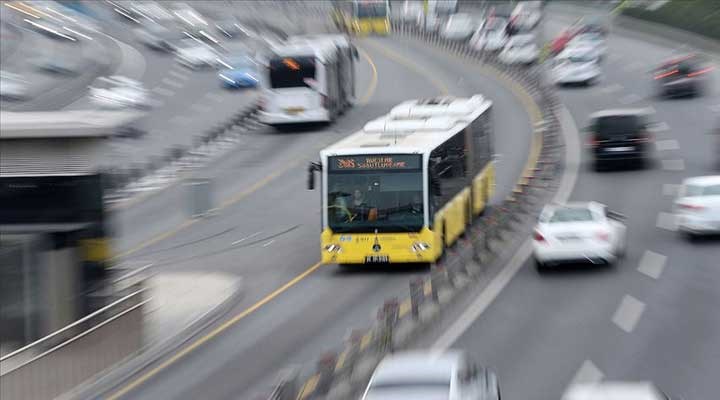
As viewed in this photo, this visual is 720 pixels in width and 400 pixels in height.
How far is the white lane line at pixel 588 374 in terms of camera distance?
1797cm

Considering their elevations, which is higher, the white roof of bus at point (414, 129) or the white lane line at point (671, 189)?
the white roof of bus at point (414, 129)

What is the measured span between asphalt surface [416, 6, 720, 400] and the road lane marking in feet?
14.4

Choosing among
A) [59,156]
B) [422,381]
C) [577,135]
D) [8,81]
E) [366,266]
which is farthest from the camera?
[8,81]

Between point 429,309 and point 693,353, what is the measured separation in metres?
4.94

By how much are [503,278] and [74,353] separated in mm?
10198

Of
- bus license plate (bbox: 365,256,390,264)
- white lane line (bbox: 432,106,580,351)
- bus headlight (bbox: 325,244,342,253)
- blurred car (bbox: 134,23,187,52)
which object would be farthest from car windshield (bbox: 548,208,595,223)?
blurred car (bbox: 134,23,187,52)

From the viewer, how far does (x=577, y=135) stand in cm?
4897

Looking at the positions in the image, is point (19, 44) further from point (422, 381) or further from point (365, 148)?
point (422, 381)

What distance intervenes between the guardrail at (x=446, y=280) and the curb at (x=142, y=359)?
360 cm

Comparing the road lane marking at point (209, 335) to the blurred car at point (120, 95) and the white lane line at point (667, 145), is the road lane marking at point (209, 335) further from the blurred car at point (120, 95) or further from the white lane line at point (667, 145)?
the blurred car at point (120, 95)

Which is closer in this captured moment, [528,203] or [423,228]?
[423,228]

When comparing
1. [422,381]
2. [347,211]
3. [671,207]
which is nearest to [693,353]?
[422,381]

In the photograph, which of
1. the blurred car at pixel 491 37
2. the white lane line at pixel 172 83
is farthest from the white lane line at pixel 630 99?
the white lane line at pixel 172 83

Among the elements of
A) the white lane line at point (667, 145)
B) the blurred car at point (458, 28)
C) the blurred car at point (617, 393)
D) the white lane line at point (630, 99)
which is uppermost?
the blurred car at point (458, 28)
